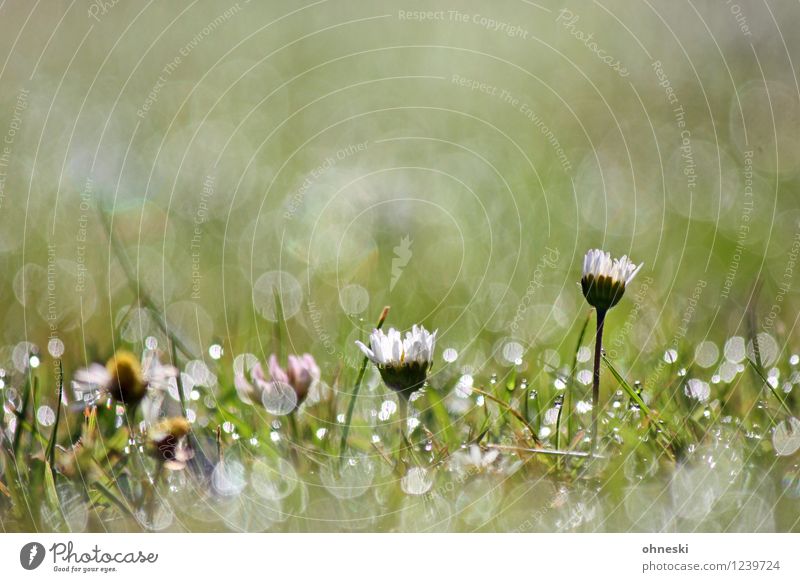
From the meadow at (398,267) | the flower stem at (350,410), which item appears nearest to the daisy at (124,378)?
the meadow at (398,267)

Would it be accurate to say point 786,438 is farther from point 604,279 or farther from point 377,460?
point 377,460

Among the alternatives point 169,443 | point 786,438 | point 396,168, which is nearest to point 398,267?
point 396,168

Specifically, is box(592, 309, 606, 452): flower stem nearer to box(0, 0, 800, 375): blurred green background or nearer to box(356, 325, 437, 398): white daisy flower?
box(0, 0, 800, 375): blurred green background

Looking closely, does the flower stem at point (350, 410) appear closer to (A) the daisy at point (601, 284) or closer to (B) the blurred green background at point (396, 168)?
(B) the blurred green background at point (396, 168)
